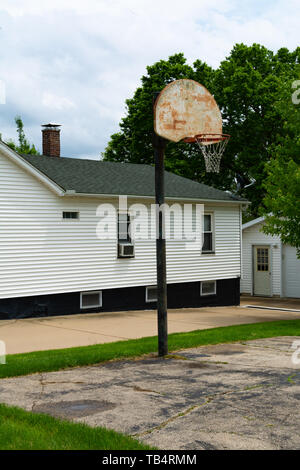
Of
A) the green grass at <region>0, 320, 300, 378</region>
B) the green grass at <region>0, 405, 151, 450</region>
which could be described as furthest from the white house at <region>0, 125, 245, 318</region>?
the green grass at <region>0, 405, 151, 450</region>

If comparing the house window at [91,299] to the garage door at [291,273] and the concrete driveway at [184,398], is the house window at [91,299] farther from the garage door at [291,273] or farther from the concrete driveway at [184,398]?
the garage door at [291,273]

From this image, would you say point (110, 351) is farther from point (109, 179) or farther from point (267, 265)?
point (267, 265)

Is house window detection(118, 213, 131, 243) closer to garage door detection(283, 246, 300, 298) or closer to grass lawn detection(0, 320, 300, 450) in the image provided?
grass lawn detection(0, 320, 300, 450)

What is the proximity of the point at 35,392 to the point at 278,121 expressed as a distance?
30675 mm

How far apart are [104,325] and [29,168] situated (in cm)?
521

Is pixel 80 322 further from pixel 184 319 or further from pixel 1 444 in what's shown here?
pixel 1 444

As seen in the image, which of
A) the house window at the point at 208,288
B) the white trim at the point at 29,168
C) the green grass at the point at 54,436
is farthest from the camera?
the house window at the point at 208,288

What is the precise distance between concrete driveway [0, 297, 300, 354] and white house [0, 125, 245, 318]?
0.80m

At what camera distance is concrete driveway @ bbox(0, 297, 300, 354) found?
13406 mm

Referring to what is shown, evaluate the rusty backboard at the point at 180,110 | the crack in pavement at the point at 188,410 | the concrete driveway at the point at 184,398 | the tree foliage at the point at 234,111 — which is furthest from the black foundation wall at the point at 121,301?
the tree foliage at the point at 234,111

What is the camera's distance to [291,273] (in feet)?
89.6

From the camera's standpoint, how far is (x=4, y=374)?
28.6 feet

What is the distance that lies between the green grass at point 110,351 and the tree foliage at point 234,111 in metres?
22.7

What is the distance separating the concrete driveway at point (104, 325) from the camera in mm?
13406
